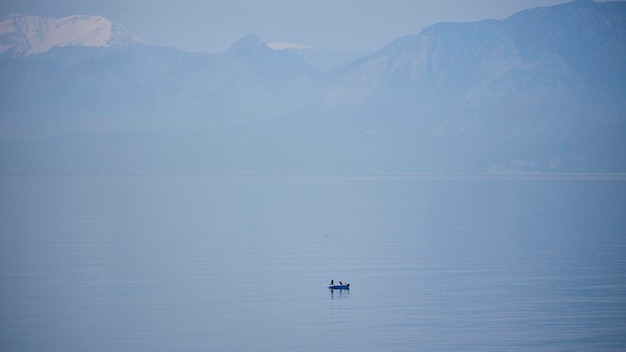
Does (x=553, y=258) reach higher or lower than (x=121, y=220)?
lower

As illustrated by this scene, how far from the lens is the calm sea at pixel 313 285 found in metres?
41.4

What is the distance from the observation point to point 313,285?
54.8 m

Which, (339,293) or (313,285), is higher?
(313,285)

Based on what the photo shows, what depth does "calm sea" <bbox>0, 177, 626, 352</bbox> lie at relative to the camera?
41.4m

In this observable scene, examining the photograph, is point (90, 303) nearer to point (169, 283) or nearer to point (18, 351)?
point (169, 283)

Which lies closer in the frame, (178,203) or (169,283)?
(169,283)

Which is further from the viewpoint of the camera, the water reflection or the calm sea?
the water reflection

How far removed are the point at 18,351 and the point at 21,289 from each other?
14.6 meters

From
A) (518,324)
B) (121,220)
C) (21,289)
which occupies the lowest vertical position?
(518,324)

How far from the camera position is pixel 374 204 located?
143 m

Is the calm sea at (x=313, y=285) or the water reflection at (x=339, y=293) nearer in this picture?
the calm sea at (x=313, y=285)

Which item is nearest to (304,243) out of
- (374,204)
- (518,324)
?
(518,324)

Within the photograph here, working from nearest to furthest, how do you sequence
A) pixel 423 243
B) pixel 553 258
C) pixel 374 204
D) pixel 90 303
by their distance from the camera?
1. pixel 90 303
2. pixel 553 258
3. pixel 423 243
4. pixel 374 204

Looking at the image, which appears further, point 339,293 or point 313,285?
point 313,285
